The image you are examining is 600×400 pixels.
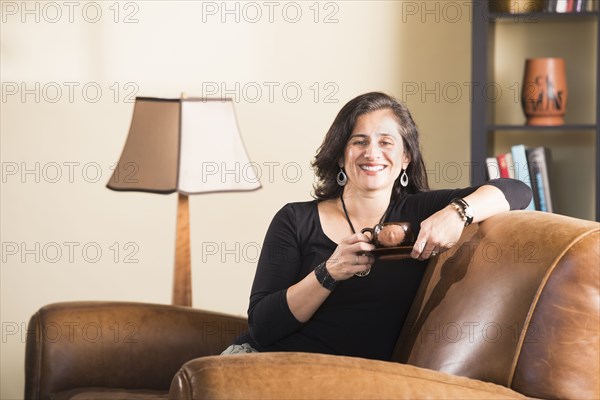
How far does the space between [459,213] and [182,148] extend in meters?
1.14

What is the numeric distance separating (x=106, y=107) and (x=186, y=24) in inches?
18.1

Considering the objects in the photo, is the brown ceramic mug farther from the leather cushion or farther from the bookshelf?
the bookshelf

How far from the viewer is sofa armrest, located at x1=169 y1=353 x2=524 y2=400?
4.51 ft

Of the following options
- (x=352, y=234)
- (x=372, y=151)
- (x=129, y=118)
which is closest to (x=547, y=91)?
(x=372, y=151)

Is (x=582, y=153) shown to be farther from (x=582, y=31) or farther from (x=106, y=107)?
(x=106, y=107)

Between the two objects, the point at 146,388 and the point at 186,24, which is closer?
the point at 146,388

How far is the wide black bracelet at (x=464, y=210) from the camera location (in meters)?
1.92

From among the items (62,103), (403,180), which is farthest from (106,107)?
(403,180)

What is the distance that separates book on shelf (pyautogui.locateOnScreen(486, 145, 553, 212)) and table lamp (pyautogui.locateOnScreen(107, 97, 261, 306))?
90 cm

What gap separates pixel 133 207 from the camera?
3.64m

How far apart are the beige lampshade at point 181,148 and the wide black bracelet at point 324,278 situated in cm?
84

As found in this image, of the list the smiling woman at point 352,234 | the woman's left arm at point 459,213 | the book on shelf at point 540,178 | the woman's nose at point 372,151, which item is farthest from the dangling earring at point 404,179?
the book on shelf at point 540,178

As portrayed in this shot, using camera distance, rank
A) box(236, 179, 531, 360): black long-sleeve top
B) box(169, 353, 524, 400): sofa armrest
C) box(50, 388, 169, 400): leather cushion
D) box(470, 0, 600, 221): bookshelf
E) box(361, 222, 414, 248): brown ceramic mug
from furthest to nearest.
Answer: box(470, 0, 600, 221): bookshelf, box(50, 388, 169, 400): leather cushion, box(236, 179, 531, 360): black long-sleeve top, box(361, 222, 414, 248): brown ceramic mug, box(169, 353, 524, 400): sofa armrest

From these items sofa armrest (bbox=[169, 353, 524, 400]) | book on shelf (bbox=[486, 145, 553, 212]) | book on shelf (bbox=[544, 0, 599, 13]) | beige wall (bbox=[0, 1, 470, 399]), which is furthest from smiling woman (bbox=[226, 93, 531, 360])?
beige wall (bbox=[0, 1, 470, 399])
